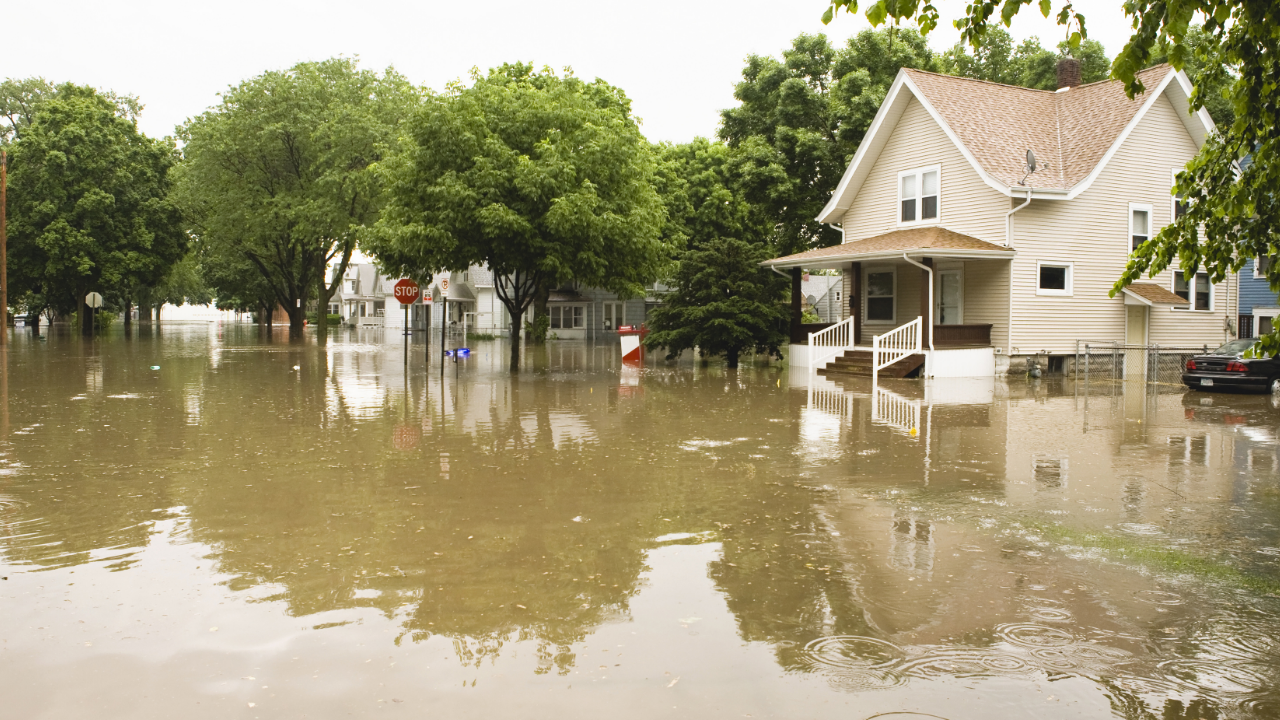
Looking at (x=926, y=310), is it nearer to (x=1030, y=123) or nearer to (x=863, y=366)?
(x=863, y=366)

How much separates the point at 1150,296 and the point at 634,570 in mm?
25851

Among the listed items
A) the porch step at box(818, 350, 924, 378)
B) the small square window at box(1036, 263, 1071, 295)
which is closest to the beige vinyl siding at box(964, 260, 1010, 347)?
the small square window at box(1036, 263, 1071, 295)

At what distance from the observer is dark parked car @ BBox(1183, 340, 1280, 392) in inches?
843

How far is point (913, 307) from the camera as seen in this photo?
1156 inches

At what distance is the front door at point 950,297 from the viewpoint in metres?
28.0

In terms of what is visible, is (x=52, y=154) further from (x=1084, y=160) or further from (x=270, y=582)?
(x=270, y=582)

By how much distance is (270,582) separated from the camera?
637 centimetres

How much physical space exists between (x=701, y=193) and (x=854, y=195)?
9.92 m

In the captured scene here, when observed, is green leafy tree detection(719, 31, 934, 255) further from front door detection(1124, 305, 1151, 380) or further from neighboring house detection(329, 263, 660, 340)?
front door detection(1124, 305, 1151, 380)

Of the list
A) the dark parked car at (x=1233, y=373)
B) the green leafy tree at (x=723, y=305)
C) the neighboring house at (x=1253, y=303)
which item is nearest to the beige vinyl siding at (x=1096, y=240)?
the dark parked car at (x=1233, y=373)

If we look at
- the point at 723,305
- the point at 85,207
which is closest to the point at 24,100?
the point at 85,207

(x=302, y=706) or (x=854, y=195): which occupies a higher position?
(x=854, y=195)

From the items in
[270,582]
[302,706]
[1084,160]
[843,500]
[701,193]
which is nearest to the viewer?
[302,706]

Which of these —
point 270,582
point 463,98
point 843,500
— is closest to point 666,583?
point 270,582
